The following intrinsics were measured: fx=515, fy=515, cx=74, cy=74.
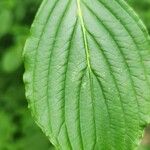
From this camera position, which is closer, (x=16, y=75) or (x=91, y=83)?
(x=91, y=83)

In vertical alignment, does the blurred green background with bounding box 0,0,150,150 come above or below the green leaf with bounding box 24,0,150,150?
below

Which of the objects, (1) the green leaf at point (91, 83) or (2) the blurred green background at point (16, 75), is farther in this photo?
(2) the blurred green background at point (16, 75)

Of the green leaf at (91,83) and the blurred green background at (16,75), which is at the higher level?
the green leaf at (91,83)

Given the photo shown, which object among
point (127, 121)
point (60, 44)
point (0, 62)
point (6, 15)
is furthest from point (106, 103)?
point (0, 62)

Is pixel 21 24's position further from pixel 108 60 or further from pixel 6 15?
pixel 108 60
